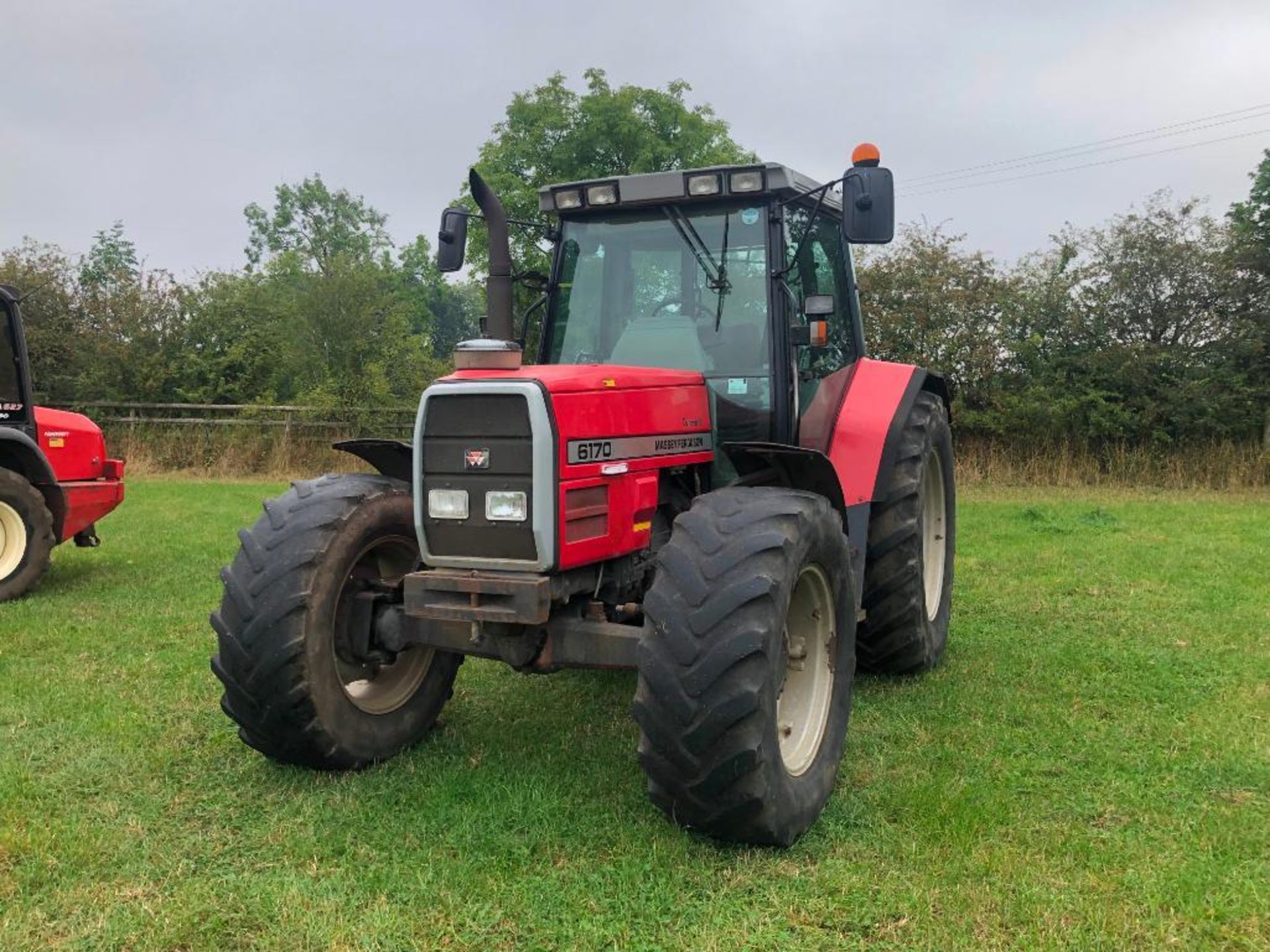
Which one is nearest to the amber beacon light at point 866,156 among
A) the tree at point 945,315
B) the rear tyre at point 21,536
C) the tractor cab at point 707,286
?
the tractor cab at point 707,286

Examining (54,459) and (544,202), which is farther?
(54,459)

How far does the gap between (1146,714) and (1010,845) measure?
162 cm

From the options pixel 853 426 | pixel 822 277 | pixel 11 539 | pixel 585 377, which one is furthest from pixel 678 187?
pixel 11 539

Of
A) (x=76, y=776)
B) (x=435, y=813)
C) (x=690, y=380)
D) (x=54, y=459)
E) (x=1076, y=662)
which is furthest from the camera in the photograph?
(x=54, y=459)

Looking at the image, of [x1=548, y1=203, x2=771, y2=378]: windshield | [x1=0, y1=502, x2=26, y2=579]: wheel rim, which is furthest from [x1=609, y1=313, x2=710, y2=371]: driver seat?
[x1=0, y1=502, x2=26, y2=579]: wheel rim

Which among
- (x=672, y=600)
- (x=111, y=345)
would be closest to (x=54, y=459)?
(x=672, y=600)

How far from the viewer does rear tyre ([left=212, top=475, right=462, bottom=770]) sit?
3340 mm

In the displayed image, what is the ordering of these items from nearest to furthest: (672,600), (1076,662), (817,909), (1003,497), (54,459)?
(817,909) → (672,600) → (1076,662) → (54,459) → (1003,497)

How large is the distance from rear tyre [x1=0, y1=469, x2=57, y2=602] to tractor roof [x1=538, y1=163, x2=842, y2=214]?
5.03 metres

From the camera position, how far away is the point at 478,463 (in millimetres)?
3209

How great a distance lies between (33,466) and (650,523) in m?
5.76

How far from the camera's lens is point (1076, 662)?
5.05 meters

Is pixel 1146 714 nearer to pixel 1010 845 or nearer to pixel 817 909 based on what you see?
pixel 1010 845

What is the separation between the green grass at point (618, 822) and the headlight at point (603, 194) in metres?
2.28
